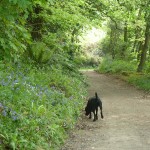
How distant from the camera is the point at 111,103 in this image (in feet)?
44.9

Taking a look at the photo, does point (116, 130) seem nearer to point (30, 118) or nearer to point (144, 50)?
point (30, 118)

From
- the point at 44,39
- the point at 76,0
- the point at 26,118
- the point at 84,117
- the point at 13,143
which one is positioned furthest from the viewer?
the point at 44,39

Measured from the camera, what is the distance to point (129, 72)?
2606cm

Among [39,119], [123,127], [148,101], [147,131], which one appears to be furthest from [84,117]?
[148,101]

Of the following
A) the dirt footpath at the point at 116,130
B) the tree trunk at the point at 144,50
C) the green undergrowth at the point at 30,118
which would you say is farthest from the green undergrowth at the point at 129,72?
the green undergrowth at the point at 30,118

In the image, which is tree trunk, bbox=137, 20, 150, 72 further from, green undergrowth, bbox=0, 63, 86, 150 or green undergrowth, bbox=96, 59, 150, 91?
green undergrowth, bbox=0, 63, 86, 150

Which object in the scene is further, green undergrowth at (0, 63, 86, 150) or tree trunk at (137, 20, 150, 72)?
tree trunk at (137, 20, 150, 72)

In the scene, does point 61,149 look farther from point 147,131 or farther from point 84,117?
point 84,117

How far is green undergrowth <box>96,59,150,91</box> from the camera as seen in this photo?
19.8 meters

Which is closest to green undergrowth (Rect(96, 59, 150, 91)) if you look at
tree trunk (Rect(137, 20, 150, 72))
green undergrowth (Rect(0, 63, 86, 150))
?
tree trunk (Rect(137, 20, 150, 72))

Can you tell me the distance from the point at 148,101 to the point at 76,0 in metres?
5.59

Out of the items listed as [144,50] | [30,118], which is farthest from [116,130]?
[144,50]

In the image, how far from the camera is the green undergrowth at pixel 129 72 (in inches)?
778

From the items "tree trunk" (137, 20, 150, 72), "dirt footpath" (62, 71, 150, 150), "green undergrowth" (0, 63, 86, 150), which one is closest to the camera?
"green undergrowth" (0, 63, 86, 150)
